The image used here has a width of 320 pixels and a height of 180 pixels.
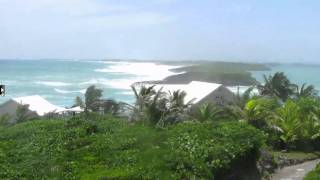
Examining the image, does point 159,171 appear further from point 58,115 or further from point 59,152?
point 58,115

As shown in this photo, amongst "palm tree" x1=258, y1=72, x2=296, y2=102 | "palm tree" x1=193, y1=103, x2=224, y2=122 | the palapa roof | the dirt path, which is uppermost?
"palm tree" x1=258, y1=72, x2=296, y2=102

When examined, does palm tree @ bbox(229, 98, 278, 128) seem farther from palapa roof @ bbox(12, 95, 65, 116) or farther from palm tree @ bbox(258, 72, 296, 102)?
palapa roof @ bbox(12, 95, 65, 116)

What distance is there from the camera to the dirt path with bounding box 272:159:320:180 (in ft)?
104

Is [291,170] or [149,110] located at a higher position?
[149,110]

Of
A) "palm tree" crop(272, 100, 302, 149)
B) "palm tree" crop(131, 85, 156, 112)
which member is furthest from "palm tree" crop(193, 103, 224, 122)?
"palm tree" crop(131, 85, 156, 112)

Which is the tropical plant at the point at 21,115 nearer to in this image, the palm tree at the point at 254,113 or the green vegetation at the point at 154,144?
the green vegetation at the point at 154,144

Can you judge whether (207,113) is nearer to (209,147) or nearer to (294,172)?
(294,172)

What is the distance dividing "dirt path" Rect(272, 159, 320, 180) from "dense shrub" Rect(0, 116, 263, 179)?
11.1 feet

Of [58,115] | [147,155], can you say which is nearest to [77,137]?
[147,155]

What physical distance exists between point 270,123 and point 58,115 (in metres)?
19.1

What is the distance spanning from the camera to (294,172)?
3325 centimetres

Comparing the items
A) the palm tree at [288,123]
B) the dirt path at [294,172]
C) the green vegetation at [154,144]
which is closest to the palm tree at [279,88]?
the palm tree at [288,123]

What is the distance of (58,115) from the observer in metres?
50.1

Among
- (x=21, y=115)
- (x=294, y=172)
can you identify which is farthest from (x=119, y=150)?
(x=21, y=115)
